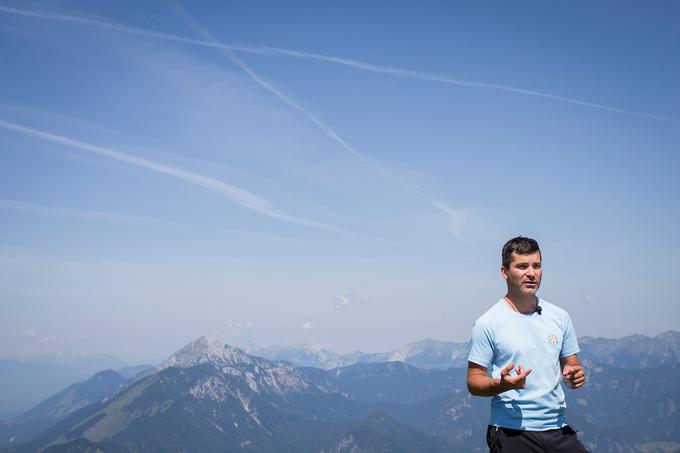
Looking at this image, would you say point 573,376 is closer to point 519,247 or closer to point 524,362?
point 524,362

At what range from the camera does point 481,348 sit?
701cm

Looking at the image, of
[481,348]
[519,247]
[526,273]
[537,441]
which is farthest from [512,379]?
[519,247]

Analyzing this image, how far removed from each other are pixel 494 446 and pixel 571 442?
100 cm

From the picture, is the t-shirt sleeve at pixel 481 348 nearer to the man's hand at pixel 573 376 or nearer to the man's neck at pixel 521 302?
A: the man's neck at pixel 521 302

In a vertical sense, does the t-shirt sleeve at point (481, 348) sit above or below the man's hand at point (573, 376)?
above

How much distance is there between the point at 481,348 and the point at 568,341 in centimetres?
148

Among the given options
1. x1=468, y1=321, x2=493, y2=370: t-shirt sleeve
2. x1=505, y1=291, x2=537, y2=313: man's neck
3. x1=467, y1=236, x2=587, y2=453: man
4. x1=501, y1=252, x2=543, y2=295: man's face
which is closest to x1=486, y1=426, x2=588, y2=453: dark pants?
x1=467, y1=236, x2=587, y2=453: man

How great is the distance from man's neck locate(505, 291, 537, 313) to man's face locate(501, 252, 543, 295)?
123 mm

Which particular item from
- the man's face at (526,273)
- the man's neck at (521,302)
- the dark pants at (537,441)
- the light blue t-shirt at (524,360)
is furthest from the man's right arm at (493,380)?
the man's face at (526,273)

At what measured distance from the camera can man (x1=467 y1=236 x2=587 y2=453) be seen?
690 centimetres

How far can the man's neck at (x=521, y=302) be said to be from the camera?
7.23 meters

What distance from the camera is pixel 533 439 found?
6840 millimetres

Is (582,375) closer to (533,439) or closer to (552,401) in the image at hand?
(552,401)

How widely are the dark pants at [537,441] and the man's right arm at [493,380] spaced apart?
26.0 inches
